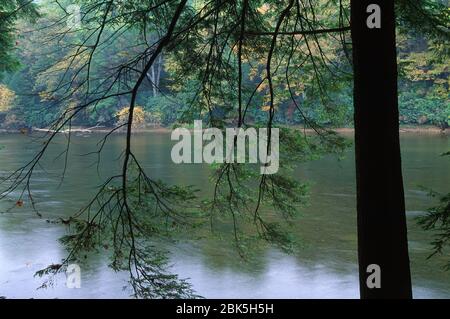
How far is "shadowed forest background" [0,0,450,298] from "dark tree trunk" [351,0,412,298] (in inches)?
0.8

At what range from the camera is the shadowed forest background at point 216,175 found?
146 inches

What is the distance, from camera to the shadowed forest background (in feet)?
12.2

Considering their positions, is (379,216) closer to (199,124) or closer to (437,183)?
(199,124)

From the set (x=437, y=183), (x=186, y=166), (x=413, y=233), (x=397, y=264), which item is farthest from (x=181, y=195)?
(x=186, y=166)

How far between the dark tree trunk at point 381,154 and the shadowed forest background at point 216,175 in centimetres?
2

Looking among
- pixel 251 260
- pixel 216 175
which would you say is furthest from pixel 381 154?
pixel 251 260

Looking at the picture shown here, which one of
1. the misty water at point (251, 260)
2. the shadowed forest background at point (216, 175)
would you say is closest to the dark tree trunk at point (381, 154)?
the shadowed forest background at point (216, 175)

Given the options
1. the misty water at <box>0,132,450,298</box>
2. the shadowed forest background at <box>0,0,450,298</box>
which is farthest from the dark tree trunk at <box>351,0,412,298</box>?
the misty water at <box>0,132,450,298</box>

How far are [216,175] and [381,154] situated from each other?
2.09 m

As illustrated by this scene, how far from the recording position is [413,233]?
11297 mm

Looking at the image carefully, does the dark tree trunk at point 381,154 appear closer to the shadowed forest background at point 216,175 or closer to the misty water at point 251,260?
the shadowed forest background at point 216,175

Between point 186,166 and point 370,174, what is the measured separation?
738 inches

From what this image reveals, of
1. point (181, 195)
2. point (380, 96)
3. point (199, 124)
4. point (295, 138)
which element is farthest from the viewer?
point (199, 124)

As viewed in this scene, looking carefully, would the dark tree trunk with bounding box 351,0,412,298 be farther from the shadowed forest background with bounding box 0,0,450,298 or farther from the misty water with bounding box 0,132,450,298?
the misty water with bounding box 0,132,450,298
